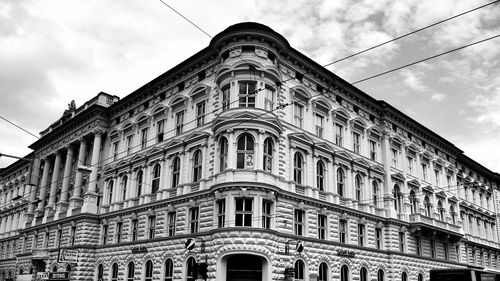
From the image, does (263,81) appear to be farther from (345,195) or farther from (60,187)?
(60,187)

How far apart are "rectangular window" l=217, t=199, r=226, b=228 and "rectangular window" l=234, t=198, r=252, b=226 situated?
99 centimetres

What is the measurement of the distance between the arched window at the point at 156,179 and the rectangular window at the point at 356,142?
16.1 m

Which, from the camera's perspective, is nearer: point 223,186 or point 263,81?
point 223,186

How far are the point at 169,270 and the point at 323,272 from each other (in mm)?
10604

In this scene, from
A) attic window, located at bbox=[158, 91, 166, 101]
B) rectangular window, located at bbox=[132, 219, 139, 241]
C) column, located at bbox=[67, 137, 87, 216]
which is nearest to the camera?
rectangular window, located at bbox=[132, 219, 139, 241]

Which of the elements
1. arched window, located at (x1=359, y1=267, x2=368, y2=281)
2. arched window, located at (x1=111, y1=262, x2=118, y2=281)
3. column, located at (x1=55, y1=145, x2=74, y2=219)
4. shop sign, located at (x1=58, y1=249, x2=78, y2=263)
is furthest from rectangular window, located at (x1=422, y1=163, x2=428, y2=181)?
column, located at (x1=55, y1=145, x2=74, y2=219)

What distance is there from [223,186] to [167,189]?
24.7 ft

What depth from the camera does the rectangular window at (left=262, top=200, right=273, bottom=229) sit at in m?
28.2

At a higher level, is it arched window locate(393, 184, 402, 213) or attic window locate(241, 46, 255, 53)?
attic window locate(241, 46, 255, 53)

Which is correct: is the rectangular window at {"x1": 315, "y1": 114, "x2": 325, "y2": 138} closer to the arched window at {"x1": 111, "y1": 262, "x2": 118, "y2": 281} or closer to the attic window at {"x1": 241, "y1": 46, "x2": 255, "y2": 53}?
the attic window at {"x1": 241, "y1": 46, "x2": 255, "y2": 53}

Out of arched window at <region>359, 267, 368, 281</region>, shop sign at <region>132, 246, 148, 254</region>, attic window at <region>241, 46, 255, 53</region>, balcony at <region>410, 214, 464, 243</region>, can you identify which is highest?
attic window at <region>241, 46, 255, 53</region>

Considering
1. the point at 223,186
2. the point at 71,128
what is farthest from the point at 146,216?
the point at 71,128

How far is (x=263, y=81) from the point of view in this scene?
101ft

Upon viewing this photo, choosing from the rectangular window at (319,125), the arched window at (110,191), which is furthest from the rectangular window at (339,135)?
the arched window at (110,191)
